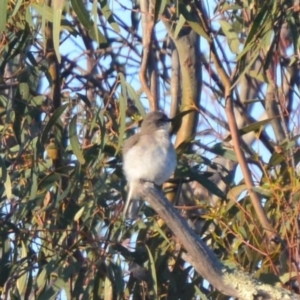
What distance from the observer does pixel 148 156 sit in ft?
17.3

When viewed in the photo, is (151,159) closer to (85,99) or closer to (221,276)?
(85,99)

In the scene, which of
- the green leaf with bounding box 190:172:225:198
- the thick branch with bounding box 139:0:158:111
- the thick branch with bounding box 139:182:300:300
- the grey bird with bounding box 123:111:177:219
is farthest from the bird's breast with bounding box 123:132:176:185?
the thick branch with bounding box 139:182:300:300

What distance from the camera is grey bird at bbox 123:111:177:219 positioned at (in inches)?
193

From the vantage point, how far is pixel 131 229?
493cm

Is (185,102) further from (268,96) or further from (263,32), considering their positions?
(263,32)

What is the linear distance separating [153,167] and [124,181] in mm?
141

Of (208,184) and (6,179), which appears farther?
(208,184)

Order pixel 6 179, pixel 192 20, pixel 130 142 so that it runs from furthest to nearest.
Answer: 1. pixel 130 142
2. pixel 6 179
3. pixel 192 20

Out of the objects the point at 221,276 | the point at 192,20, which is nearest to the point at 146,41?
the point at 192,20

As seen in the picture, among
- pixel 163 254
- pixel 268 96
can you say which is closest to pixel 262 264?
pixel 163 254

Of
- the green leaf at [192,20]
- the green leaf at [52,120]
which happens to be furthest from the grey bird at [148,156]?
the green leaf at [192,20]

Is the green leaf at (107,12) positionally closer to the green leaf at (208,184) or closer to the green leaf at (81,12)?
the green leaf at (81,12)

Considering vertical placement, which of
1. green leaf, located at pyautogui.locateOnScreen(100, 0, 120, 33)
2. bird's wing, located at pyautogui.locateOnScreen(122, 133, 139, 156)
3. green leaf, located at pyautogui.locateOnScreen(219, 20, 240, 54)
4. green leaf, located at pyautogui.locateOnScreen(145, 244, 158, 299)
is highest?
green leaf, located at pyautogui.locateOnScreen(100, 0, 120, 33)

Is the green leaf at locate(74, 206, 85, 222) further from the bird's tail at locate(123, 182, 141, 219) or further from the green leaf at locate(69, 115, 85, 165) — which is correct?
the green leaf at locate(69, 115, 85, 165)
